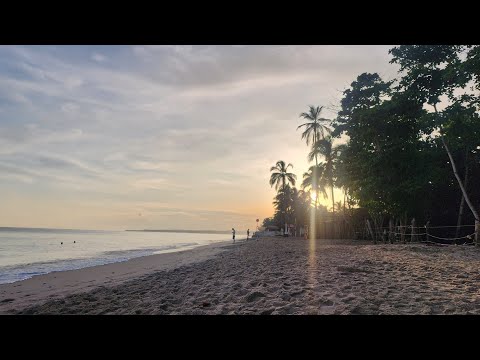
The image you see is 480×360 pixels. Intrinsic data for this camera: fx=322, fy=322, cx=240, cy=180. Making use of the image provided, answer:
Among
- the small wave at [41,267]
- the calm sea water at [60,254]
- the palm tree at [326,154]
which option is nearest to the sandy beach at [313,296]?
the small wave at [41,267]

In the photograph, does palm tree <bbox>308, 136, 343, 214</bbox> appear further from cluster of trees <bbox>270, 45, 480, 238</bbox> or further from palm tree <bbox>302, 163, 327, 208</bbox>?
cluster of trees <bbox>270, 45, 480, 238</bbox>

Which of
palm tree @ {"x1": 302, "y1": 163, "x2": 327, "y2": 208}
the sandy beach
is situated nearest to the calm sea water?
the sandy beach

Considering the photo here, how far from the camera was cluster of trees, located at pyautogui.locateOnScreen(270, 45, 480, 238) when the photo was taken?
549 inches

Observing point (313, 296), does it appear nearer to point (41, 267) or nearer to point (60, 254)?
point (41, 267)

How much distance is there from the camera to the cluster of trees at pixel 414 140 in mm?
13953

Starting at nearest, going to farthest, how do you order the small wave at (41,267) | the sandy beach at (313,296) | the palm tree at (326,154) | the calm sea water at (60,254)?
1. the sandy beach at (313,296)
2. the small wave at (41,267)
3. the calm sea water at (60,254)
4. the palm tree at (326,154)

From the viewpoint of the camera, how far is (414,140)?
17141 mm

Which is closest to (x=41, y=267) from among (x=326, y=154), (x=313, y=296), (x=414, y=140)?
(x=313, y=296)

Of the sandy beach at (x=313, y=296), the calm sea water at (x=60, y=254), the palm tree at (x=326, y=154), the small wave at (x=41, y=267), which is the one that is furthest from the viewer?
the palm tree at (x=326, y=154)

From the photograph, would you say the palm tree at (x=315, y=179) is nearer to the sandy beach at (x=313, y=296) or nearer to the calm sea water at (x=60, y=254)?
the calm sea water at (x=60, y=254)
